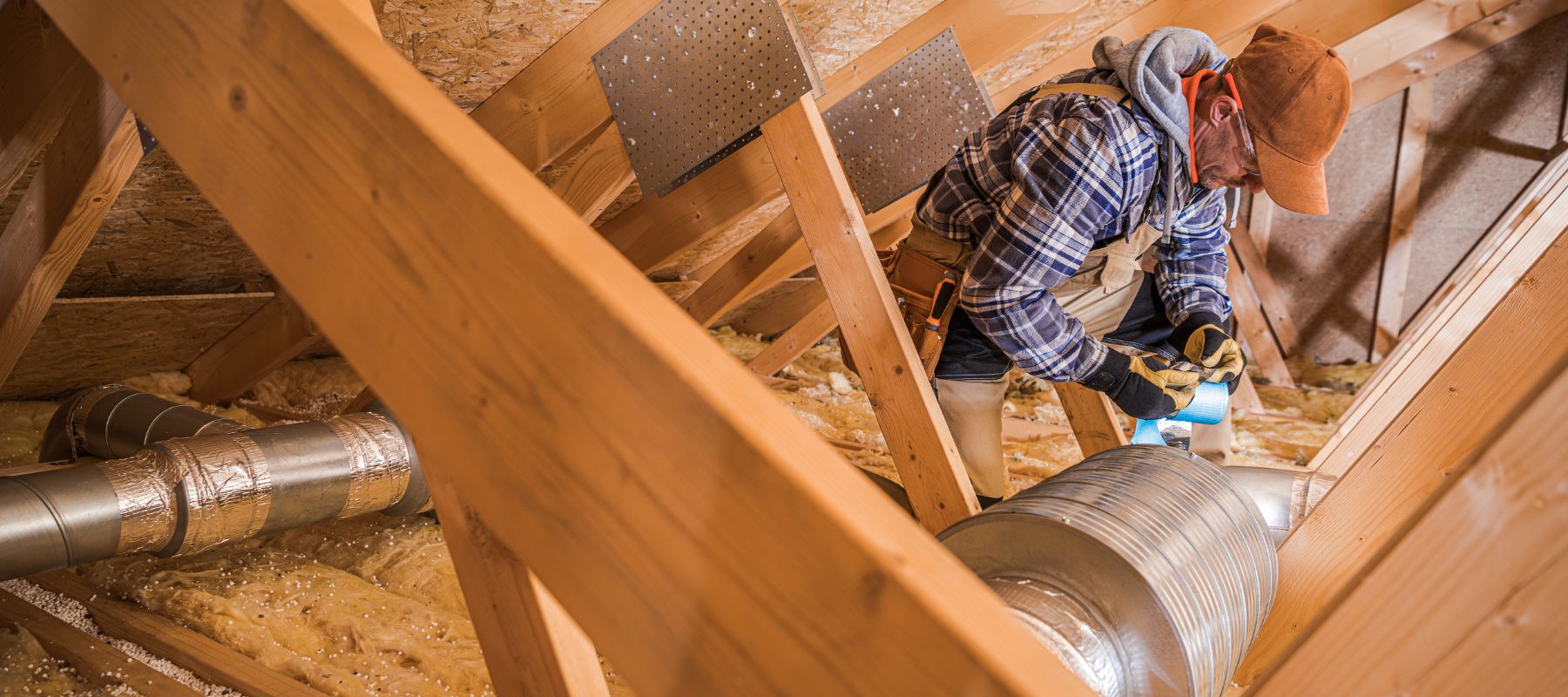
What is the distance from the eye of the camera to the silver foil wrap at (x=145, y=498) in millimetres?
1596

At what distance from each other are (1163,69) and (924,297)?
0.64 meters

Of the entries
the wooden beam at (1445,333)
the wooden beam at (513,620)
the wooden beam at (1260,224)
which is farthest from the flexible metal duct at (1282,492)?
the wooden beam at (1260,224)

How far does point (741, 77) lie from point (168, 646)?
5.01ft

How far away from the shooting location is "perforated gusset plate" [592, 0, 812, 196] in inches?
74.6

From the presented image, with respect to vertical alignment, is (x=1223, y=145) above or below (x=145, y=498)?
below

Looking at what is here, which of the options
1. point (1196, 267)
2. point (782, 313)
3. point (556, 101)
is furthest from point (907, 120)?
point (782, 313)

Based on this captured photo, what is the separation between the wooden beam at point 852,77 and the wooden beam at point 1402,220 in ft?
9.78

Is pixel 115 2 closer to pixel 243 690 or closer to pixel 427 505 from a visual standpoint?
pixel 243 690

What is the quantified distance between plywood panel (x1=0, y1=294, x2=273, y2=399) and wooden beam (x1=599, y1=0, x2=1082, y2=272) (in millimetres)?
1322

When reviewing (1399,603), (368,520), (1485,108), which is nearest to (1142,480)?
(1399,603)

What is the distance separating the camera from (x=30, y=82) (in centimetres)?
168

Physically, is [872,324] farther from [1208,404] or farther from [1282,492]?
[1282,492]

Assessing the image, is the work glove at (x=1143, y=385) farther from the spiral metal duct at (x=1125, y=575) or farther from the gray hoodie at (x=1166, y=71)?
the spiral metal duct at (x=1125, y=575)

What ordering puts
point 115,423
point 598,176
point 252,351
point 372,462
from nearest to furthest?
1. point 372,462
2. point 115,423
3. point 598,176
4. point 252,351
